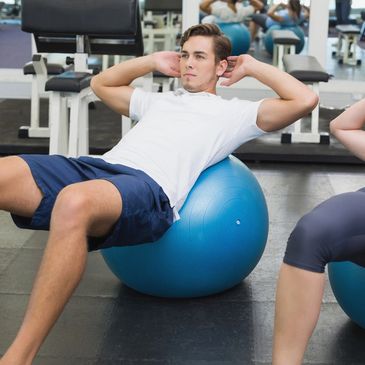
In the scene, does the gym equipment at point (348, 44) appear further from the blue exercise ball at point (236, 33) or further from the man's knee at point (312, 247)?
the man's knee at point (312, 247)

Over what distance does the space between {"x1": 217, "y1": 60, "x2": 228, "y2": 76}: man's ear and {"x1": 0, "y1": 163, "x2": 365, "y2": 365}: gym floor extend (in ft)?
2.52

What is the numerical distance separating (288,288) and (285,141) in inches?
122

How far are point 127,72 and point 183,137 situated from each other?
450 mm

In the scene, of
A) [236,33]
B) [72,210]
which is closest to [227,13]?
[236,33]

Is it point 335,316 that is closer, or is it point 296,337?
point 296,337

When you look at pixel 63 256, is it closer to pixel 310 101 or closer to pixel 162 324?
pixel 162 324

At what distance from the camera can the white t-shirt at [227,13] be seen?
6199 millimetres

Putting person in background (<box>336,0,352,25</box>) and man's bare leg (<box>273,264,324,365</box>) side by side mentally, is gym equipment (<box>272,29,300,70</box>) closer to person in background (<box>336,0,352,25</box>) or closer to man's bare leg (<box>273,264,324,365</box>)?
person in background (<box>336,0,352,25</box>)

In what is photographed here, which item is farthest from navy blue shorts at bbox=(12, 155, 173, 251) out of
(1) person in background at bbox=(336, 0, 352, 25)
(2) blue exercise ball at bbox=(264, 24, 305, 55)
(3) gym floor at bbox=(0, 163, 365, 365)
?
(1) person in background at bbox=(336, 0, 352, 25)

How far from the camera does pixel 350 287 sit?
224cm

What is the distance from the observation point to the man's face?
269 cm

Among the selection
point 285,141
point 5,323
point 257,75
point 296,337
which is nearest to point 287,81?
point 257,75

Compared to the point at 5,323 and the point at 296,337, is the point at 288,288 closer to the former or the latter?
the point at 296,337

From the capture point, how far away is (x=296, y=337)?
190cm
